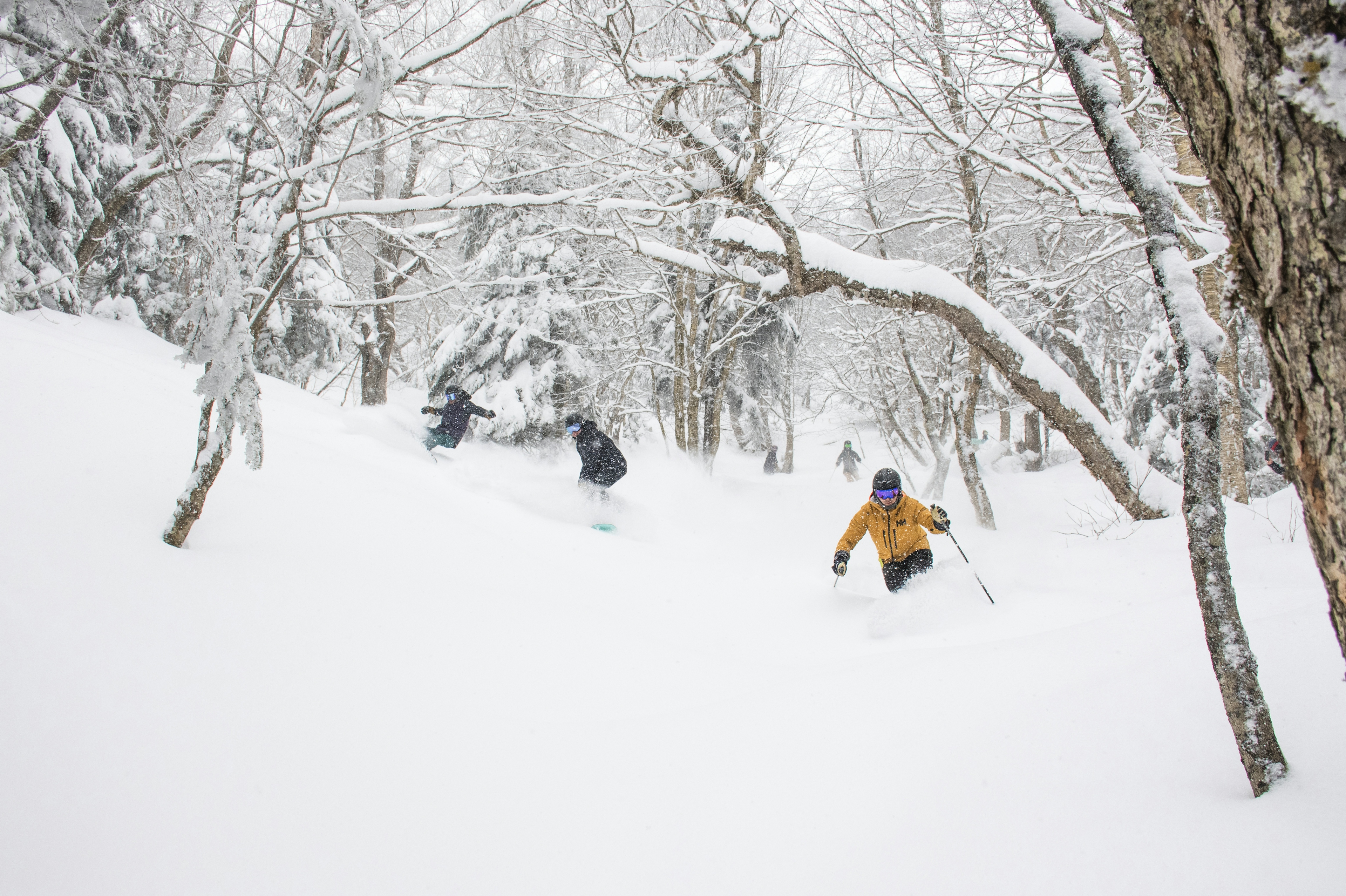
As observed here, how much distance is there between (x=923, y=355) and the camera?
52.1 feet

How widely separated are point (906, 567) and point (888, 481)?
81cm

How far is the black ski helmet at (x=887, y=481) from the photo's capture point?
17.5 feet

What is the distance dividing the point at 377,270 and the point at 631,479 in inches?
281

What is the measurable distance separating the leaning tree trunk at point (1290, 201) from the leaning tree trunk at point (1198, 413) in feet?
3.44

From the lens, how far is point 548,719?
272 cm

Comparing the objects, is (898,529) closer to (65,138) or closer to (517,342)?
(517,342)

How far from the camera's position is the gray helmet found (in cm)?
532

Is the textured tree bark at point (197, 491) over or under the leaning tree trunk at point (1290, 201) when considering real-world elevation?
under

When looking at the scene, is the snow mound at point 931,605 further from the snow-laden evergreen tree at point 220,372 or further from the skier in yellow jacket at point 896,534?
the snow-laden evergreen tree at point 220,372

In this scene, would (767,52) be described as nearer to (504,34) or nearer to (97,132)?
(504,34)

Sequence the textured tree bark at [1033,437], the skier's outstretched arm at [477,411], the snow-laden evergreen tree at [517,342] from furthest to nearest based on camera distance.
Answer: the textured tree bark at [1033,437]
the snow-laden evergreen tree at [517,342]
the skier's outstretched arm at [477,411]

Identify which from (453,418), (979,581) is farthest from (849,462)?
(979,581)

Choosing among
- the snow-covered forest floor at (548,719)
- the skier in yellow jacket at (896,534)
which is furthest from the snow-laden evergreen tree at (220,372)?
the skier in yellow jacket at (896,534)

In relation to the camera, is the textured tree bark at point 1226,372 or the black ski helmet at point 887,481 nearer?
the black ski helmet at point 887,481
